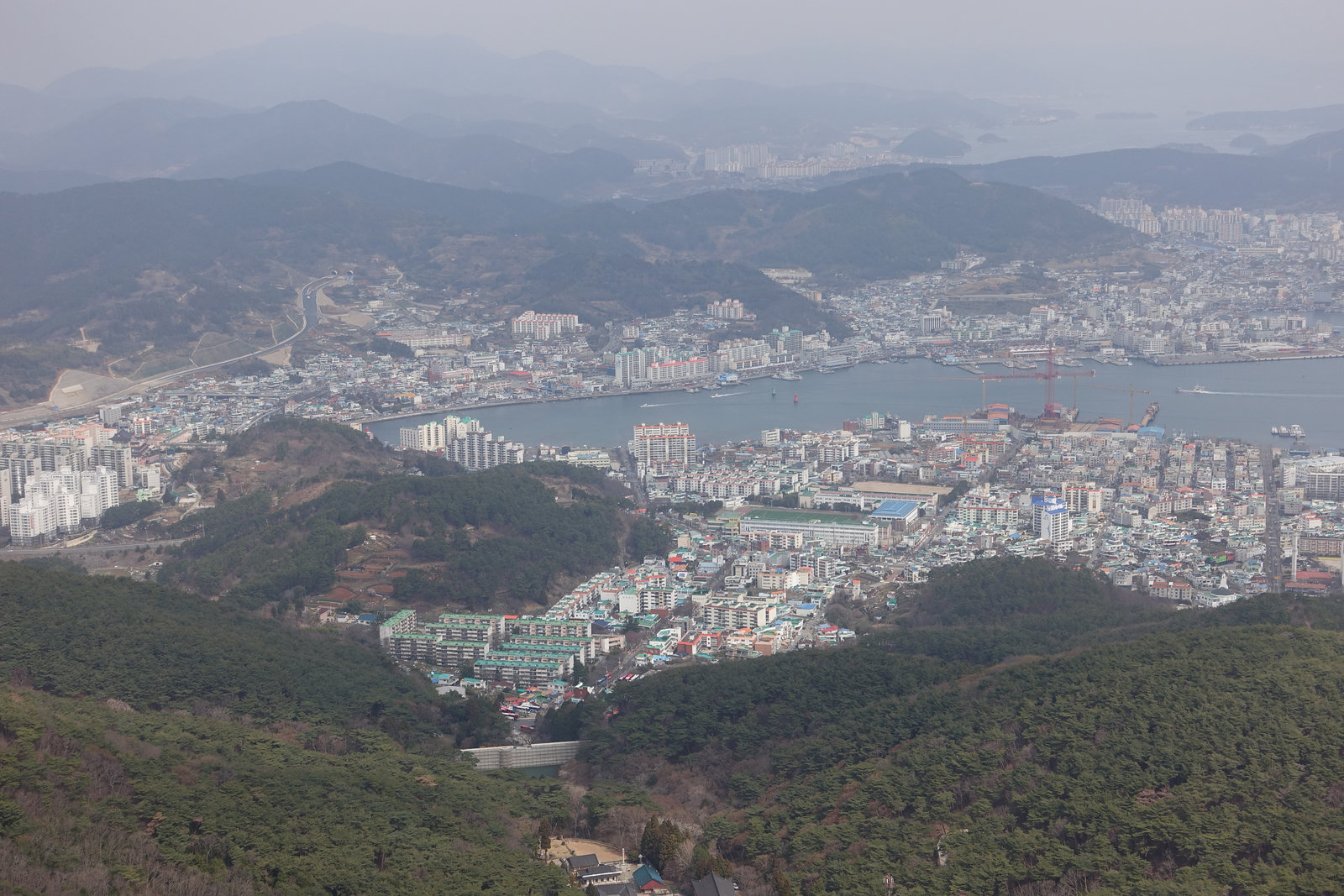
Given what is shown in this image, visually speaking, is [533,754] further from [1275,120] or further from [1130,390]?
[1275,120]

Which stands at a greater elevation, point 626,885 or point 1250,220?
point 1250,220

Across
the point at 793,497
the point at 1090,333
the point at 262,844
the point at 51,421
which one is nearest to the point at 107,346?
the point at 51,421

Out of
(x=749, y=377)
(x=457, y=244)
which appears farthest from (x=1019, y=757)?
(x=457, y=244)

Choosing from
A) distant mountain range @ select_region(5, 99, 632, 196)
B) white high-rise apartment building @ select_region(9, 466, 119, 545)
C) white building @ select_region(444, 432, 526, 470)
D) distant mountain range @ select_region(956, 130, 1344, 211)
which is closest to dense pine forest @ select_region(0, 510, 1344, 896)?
white high-rise apartment building @ select_region(9, 466, 119, 545)

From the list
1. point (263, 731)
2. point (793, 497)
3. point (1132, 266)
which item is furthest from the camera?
point (1132, 266)

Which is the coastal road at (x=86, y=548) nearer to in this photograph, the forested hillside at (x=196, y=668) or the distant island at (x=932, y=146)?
the forested hillside at (x=196, y=668)

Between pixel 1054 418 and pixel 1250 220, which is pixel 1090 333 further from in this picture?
pixel 1250 220

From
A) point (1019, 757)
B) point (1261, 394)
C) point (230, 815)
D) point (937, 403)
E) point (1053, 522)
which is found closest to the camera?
point (230, 815)
